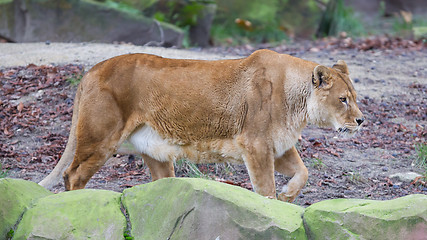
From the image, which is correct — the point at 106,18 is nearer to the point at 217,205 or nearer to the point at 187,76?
the point at 187,76

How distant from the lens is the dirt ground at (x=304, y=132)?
748 centimetres

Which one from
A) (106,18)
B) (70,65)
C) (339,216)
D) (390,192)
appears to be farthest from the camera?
(106,18)

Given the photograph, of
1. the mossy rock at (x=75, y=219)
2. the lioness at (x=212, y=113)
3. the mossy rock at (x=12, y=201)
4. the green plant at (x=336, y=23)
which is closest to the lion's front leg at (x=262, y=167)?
the lioness at (x=212, y=113)

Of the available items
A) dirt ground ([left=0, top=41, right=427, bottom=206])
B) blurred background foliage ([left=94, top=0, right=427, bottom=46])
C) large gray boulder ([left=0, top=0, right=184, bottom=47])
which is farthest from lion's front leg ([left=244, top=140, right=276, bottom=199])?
blurred background foliage ([left=94, top=0, right=427, bottom=46])

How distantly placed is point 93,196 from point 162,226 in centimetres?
64

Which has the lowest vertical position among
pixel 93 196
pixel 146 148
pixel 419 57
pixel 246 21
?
pixel 246 21

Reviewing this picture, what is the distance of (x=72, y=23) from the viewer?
13.5m

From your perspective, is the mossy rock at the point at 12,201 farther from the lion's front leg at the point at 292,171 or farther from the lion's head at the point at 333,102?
the lion's head at the point at 333,102

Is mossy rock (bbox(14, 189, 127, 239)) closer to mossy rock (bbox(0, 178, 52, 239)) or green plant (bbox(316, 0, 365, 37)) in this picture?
mossy rock (bbox(0, 178, 52, 239))

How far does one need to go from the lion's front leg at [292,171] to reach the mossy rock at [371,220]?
163 centimetres

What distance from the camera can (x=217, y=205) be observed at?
435cm

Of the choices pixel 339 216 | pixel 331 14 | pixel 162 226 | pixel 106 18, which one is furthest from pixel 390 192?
pixel 331 14

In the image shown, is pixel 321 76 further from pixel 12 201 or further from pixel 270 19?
pixel 270 19

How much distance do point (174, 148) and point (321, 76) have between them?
5.33 feet
